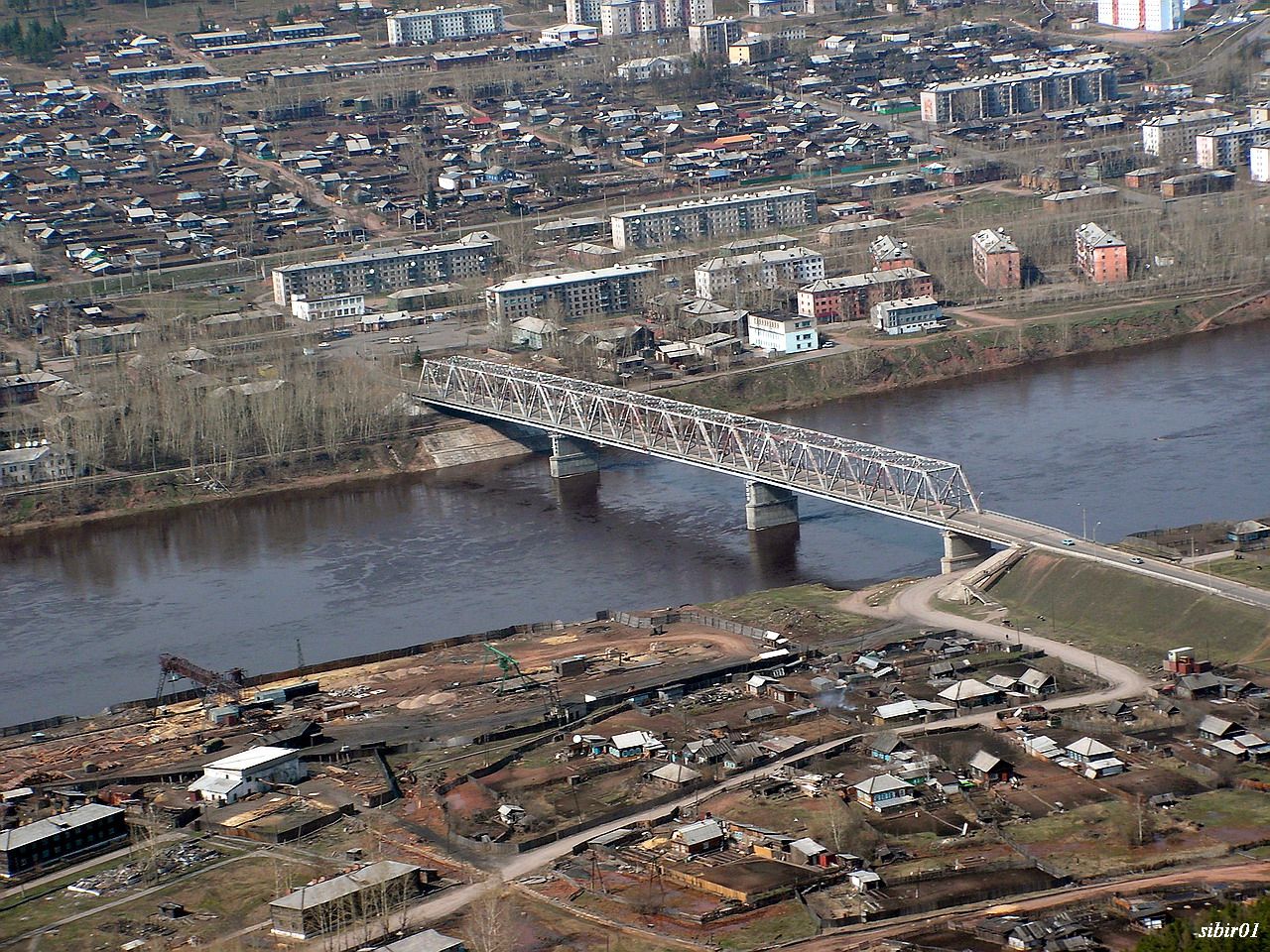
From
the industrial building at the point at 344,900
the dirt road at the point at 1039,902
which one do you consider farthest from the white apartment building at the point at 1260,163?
the industrial building at the point at 344,900

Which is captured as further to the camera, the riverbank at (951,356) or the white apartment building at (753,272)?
the white apartment building at (753,272)

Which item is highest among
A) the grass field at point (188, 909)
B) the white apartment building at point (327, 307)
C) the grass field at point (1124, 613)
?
the white apartment building at point (327, 307)

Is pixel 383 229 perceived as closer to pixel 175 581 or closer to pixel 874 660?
pixel 175 581

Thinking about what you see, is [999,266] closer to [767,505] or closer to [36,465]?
[767,505]

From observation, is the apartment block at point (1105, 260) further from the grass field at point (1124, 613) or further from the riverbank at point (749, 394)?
the grass field at point (1124, 613)

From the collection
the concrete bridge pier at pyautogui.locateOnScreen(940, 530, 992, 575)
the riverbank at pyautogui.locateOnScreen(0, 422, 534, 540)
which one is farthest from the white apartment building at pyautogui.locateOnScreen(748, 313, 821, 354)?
the concrete bridge pier at pyautogui.locateOnScreen(940, 530, 992, 575)

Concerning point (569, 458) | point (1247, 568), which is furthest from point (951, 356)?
point (1247, 568)
